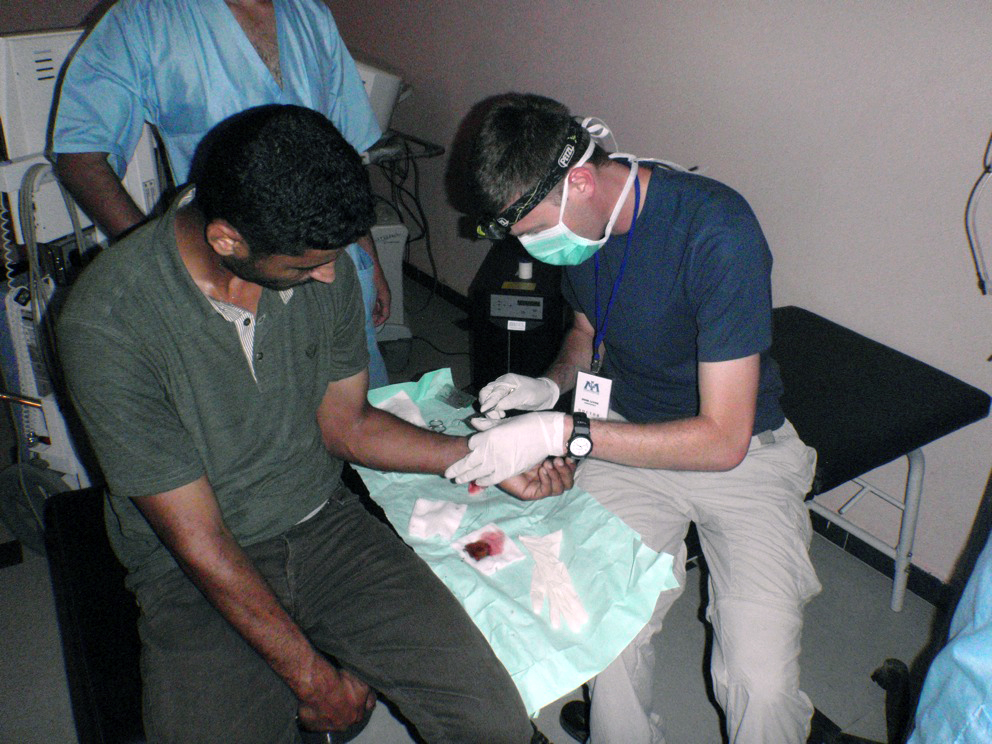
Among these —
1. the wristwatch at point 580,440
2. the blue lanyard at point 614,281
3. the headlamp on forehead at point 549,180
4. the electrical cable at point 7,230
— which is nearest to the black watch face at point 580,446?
the wristwatch at point 580,440

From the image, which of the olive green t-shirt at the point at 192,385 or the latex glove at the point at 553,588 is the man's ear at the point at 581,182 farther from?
the latex glove at the point at 553,588

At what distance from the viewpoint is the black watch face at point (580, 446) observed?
138 centimetres

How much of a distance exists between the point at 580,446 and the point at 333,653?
59cm

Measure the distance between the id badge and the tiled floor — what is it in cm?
78

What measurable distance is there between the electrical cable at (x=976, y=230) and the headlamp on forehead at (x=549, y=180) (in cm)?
101

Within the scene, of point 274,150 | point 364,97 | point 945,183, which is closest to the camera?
point 274,150

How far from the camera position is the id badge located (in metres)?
1.59

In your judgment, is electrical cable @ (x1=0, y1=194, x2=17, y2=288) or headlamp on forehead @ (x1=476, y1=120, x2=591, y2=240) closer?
headlamp on forehead @ (x1=476, y1=120, x2=591, y2=240)

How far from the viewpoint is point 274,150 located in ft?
3.31

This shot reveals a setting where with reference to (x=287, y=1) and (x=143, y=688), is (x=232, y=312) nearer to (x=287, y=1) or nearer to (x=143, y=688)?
(x=143, y=688)

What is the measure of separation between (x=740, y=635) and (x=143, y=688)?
40.6 inches

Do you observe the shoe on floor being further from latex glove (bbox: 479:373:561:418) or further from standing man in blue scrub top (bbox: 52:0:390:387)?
standing man in blue scrub top (bbox: 52:0:390:387)

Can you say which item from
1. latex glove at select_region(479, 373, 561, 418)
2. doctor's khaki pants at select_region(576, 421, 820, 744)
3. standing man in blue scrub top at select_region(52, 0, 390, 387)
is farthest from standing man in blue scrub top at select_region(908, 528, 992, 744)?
standing man in blue scrub top at select_region(52, 0, 390, 387)

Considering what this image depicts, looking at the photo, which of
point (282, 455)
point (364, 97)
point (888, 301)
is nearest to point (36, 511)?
point (282, 455)
